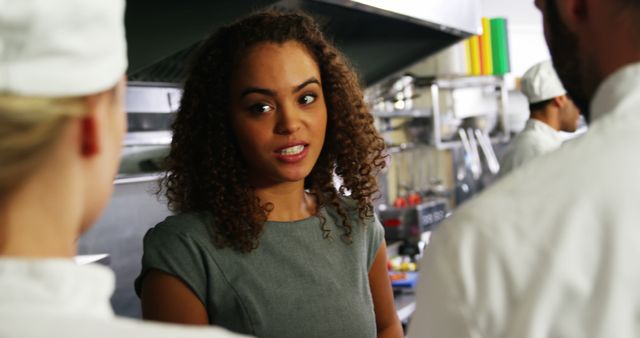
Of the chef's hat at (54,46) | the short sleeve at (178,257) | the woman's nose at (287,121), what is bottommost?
the short sleeve at (178,257)

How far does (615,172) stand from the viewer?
592 mm

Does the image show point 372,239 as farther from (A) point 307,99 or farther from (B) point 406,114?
(B) point 406,114

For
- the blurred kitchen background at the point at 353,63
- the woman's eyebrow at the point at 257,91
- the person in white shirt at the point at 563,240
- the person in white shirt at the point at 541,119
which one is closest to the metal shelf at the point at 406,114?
the blurred kitchen background at the point at 353,63

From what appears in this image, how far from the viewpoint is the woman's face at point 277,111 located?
1183 mm

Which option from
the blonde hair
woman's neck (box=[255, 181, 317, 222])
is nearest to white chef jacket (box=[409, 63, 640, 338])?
the blonde hair

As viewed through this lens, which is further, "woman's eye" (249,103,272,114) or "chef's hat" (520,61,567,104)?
"chef's hat" (520,61,567,104)

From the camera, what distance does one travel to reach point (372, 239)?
4.56ft

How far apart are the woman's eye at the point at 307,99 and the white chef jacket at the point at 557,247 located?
1.95 ft

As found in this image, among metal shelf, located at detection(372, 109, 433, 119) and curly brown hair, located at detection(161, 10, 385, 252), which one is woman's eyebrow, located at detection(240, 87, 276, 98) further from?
metal shelf, located at detection(372, 109, 433, 119)

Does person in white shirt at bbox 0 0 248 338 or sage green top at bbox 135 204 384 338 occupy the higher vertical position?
person in white shirt at bbox 0 0 248 338

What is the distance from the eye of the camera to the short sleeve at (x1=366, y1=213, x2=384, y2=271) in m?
1.38

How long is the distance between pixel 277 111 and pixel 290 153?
0.24ft

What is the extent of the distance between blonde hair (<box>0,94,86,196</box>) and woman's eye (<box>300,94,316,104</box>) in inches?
30.5

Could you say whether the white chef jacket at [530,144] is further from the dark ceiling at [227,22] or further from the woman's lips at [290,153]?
the woman's lips at [290,153]
